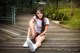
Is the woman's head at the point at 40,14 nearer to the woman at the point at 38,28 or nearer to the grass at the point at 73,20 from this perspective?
the woman at the point at 38,28

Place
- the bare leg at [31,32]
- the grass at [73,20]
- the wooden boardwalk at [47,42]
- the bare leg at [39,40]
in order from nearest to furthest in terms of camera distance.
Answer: the wooden boardwalk at [47,42], the bare leg at [39,40], the bare leg at [31,32], the grass at [73,20]

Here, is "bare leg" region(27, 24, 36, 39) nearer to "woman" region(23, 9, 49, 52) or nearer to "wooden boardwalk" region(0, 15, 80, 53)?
"woman" region(23, 9, 49, 52)

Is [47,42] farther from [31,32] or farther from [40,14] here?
[40,14]

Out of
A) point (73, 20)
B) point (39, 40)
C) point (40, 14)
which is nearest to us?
point (39, 40)

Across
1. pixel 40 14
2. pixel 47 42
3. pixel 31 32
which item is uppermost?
pixel 40 14

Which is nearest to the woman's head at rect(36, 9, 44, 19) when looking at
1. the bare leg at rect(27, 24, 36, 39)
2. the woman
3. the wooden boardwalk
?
the woman

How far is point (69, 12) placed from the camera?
33.9 ft

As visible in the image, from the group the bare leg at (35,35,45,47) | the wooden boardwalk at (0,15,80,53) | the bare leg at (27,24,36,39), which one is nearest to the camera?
the wooden boardwalk at (0,15,80,53)

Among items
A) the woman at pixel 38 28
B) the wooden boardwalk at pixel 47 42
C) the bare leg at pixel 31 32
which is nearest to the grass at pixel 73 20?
the wooden boardwalk at pixel 47 42

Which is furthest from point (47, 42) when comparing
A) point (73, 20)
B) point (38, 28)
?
point (73, 20)

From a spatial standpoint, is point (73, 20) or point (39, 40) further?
point (73, 20)

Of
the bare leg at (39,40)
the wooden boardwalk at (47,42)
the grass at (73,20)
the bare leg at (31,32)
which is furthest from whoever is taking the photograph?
the grass at (73,20)

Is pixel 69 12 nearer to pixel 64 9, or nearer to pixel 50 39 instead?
pixel 64 9

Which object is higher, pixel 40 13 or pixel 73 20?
pixel 40 13
